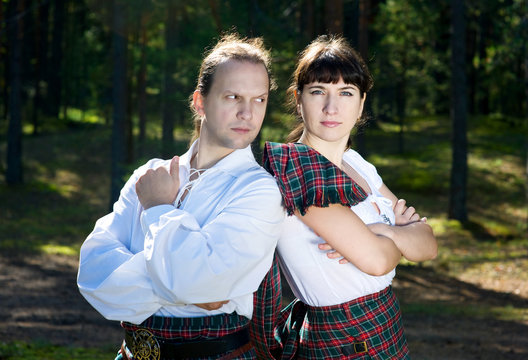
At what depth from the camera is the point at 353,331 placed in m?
2.73

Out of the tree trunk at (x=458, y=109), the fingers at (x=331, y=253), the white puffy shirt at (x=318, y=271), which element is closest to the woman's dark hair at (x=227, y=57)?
the white puffy shirt at (x=318, y=271)

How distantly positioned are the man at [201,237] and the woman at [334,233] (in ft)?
0.58

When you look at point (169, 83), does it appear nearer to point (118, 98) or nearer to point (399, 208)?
point (118, 98)

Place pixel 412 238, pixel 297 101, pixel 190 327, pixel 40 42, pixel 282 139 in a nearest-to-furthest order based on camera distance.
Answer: pixel 190 327
pixel 412 238
pixel 297 101
pixel 282 139
pixel 40 42

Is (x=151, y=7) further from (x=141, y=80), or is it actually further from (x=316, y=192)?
(x=316, y=192)

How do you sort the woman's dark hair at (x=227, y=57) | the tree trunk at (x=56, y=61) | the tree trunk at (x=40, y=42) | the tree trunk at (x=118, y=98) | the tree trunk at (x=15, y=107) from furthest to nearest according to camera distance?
1. the tree trunk at (x=56, y=61)
2. the tree trunk at (x=40, y=42)
3. the tree trunk at (x=15, y=107)
4. the tree trunk at (x=118, y=98)
5. the woman's dark hair at (x=227, y=57)

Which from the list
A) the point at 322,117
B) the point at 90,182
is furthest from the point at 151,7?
the point at 322,117

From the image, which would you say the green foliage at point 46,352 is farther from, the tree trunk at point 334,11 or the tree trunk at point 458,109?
the tree trunk at point 458,109

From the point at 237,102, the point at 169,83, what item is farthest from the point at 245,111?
A: the point at 169,83

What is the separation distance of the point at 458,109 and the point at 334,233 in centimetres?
1411

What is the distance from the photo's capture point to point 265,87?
2.61 m

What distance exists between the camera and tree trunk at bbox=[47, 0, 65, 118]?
32062 mm

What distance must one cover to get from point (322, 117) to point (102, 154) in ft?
83.7

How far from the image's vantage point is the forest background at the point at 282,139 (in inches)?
353
